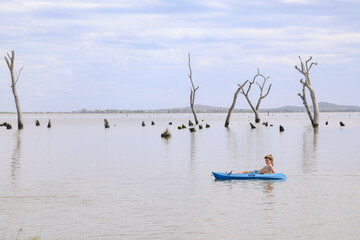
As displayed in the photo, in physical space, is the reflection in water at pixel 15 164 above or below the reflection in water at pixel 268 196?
above

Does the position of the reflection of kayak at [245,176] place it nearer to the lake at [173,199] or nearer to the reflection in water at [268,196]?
the lake at [173,199]

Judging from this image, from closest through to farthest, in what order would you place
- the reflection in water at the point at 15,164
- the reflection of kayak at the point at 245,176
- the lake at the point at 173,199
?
the lake at the point at 173,199
the reflection of kayak at the point at 245,176
the reflection in water at the point at 15,164

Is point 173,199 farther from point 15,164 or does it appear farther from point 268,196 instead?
point 15,164

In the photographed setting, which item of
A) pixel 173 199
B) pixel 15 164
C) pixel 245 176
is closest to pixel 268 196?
pixel 173 199

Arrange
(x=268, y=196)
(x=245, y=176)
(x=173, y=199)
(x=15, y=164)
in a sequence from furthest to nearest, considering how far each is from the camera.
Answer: (x=15, y=164), (x=245, y=176), (x=268, y=196), (x=173, y=199)

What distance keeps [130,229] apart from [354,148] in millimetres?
32637

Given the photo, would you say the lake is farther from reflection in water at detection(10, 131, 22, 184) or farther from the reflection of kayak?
the reflection of kayak

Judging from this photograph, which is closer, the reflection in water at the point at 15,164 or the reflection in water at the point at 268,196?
the reflection in water at the point at 268,196

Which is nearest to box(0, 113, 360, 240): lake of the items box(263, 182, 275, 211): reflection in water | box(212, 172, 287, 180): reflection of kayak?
box(263, 182, 275, 211): reflection in water

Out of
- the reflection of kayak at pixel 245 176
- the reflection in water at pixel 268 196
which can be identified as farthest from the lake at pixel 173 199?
the reflection of kayak at pixel 245 176

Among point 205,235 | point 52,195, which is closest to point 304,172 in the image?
point 52,195


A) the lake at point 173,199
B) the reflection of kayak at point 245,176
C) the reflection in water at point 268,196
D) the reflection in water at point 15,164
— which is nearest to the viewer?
the lake at point 173,199

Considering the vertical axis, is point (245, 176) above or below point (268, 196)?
above

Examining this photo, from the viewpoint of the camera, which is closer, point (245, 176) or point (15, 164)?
point (245, 176)
